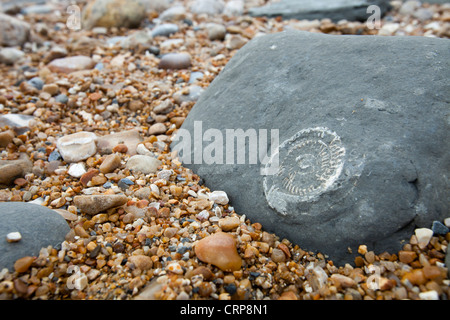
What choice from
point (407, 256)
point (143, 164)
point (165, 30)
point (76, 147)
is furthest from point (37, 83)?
point (407, 256)

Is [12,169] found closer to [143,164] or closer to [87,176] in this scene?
[87,176]

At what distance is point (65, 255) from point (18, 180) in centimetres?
94

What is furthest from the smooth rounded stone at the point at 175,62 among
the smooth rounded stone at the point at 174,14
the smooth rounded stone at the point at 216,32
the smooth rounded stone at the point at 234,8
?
the smooth rounded stone at the point at 234,8

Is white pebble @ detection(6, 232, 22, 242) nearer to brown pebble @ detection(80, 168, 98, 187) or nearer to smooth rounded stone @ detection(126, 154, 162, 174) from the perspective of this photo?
brown pebble @ detection(80, 168, 98, 187)

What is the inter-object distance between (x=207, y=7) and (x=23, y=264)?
4380 millimetres

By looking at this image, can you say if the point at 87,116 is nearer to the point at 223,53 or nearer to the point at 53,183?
the point at 53,183

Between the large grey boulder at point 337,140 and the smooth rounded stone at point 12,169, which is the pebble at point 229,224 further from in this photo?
the smooth rounded stone at point 12,169

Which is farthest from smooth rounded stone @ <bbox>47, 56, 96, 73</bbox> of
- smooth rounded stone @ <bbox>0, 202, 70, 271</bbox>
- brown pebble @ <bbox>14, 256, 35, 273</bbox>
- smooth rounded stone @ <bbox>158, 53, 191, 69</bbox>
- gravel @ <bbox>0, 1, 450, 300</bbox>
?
brown pebble @ <bbox>14, 256, 35, 273</bbox>

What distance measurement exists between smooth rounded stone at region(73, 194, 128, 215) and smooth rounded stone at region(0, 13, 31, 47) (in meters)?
3.53

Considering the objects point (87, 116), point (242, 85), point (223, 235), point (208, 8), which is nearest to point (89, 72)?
point (87, 116)

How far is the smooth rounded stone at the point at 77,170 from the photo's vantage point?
7.96 ft

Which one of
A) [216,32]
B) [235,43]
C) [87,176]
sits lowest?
[87,176]

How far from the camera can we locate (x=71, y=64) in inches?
151

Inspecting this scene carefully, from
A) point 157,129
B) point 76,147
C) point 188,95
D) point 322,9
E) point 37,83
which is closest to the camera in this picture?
point 76,147
